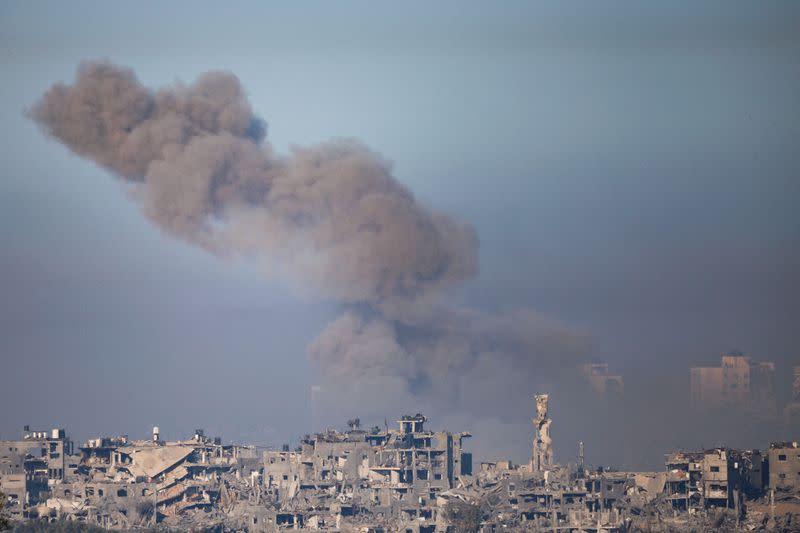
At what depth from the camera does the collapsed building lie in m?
97.8

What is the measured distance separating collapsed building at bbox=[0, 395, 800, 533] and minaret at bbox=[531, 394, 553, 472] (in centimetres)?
8

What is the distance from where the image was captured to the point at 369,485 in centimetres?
10650

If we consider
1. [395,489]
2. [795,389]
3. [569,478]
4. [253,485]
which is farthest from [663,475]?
[795,389]

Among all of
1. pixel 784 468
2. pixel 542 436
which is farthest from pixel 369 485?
pixel 784 468

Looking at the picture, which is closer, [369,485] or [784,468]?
[784,468]

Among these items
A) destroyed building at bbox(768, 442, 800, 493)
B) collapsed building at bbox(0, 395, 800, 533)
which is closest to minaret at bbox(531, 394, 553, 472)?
collapsed building at bbox(0, 395, 800, 533)

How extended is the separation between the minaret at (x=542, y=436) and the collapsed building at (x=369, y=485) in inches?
3.0

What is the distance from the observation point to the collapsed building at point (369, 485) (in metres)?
97.8

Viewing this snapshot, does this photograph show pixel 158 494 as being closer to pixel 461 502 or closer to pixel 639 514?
pixel 461 502

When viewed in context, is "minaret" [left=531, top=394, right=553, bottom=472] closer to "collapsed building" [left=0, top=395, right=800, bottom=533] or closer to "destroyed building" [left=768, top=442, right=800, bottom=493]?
"collapsed building" [left=0, top=395, right=800, bottom=533]

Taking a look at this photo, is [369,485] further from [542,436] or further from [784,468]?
[784,468]

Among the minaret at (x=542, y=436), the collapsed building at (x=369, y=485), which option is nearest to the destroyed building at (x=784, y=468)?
the collapsed building at (x=369, y=485)

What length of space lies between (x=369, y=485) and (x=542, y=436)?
378 inches

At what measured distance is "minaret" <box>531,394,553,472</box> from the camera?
107188mm
